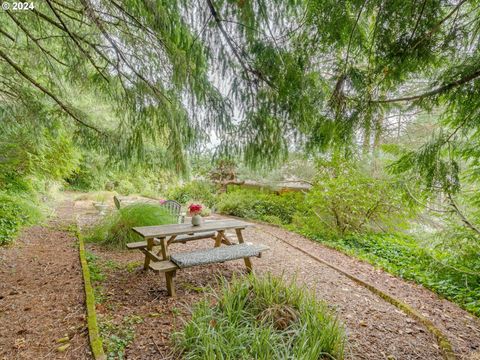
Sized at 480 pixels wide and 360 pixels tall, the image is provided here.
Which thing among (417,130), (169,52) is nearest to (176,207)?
(169,52)

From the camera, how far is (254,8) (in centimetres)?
199

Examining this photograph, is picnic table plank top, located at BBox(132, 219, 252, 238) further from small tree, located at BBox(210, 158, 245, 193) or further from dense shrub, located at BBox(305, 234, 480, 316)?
small tree, located at BBox(210, 158, 245, 193)

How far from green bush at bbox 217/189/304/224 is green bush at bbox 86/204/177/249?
3709 mm

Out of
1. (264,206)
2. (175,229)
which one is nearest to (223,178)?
(264,206)

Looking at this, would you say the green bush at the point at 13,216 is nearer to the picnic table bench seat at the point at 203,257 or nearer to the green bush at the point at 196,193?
the picnic table bench seat at the point at 203,257

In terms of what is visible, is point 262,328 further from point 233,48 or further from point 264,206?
point 264,206

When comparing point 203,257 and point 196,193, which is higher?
point 196,193

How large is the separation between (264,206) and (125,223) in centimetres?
490

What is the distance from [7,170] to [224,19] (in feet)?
23.6

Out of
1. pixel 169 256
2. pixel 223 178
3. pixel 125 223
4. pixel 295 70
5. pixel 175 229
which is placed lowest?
pixel 169 256

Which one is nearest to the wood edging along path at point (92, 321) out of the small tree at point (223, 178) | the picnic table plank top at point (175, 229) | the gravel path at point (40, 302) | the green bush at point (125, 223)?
the gravel path at point (40, 302)

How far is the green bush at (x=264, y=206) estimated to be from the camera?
8.30 meters

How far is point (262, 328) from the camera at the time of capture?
206 cm

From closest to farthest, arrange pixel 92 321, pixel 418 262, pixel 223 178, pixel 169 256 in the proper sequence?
pixel 92 321 → pixel 169 256 → pixel 418 262 → pixel 223 178
